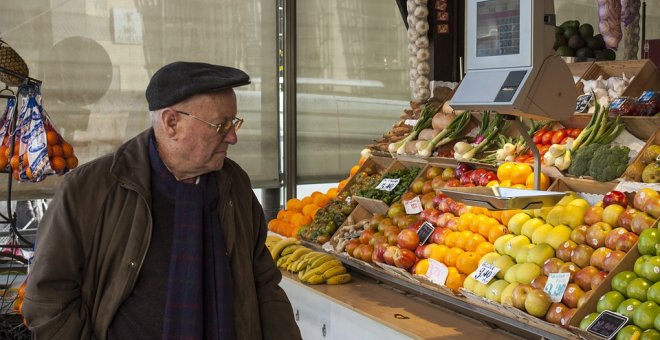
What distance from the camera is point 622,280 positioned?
2922 mm

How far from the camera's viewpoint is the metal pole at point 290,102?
691cm

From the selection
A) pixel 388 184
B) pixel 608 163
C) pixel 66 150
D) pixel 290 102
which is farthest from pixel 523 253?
pixel 290 102

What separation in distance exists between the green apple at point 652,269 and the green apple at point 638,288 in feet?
0.07

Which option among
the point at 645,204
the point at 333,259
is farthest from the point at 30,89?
the point at 645,204

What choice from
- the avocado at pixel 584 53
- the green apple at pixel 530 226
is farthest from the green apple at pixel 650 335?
the avocado at pixel 584 53

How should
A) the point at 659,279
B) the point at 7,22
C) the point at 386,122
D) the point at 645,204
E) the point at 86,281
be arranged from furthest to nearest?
the point at 386,122 < the point at 7,22 < the point at 645,204 < the point at 659,279 < the point at 86,281

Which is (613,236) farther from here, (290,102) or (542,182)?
(290,102)

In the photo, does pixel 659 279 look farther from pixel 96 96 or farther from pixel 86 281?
pixel 96 96

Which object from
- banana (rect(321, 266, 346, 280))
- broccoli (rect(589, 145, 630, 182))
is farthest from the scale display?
banana (rect(321, 266, 346, 280))

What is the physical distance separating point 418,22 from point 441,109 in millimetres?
675

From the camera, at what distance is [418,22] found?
17.4ft

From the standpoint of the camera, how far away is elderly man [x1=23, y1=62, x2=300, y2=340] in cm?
208

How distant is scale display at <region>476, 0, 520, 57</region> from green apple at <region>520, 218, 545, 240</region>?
825 mm

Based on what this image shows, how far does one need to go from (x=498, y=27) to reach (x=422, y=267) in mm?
1321
